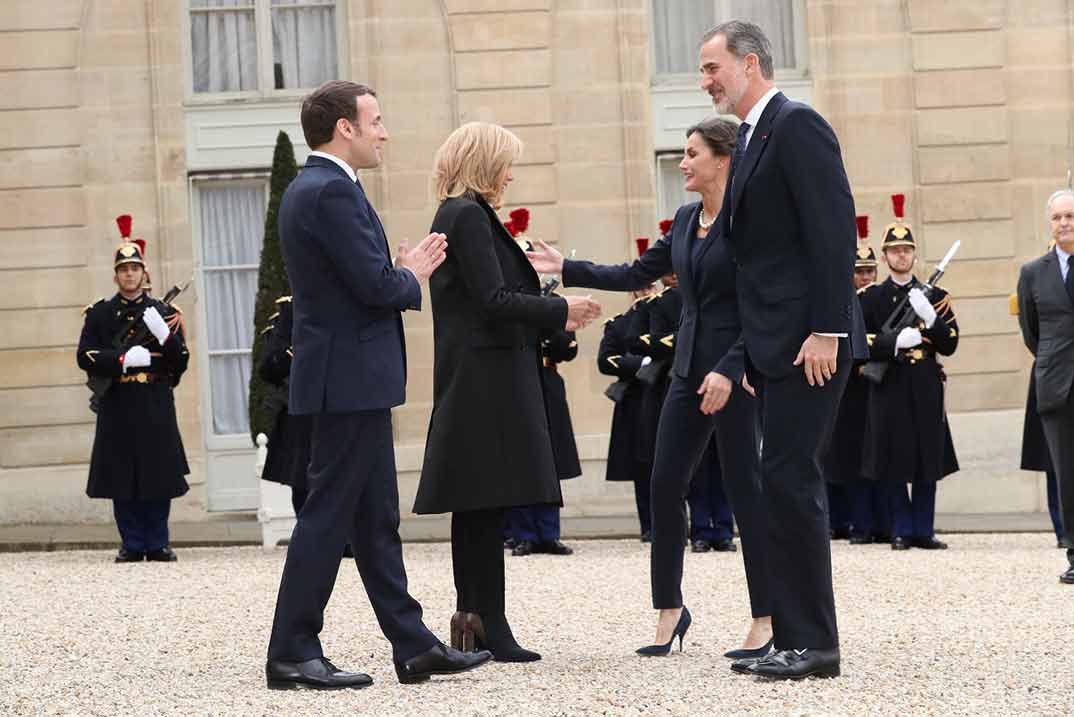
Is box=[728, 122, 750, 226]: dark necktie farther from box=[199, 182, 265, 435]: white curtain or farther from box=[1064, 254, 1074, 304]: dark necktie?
box=[199, 182, 265, 435]: white curtain

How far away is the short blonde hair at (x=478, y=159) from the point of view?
710cm

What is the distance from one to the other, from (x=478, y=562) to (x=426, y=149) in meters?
9.85

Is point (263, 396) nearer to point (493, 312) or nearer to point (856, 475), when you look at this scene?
point (856, 475)

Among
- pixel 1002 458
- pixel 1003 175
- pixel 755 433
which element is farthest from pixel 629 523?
pixel 755 433

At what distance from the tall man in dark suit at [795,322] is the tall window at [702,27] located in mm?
10801

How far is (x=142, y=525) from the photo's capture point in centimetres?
1323

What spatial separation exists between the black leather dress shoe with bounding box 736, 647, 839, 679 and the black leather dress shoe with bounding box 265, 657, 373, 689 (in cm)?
122

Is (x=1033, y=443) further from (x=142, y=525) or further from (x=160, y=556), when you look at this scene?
(x=142, y=525)

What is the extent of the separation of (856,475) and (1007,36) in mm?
5081

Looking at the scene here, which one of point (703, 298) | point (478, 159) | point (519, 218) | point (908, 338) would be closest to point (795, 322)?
point (703, 298)

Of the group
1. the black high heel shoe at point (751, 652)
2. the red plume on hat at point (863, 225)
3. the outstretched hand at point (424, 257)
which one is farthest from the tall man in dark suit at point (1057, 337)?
the outstretched hand at point (424, 257)

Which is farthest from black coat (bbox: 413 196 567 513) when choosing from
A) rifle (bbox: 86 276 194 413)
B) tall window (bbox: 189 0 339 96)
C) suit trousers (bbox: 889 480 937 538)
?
tall window (bbox: 189 0 339 96)

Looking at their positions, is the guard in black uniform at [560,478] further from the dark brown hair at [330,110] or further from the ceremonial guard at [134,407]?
the dark brown hair at [330,110]

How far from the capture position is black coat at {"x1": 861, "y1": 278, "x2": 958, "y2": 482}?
13.2 m
